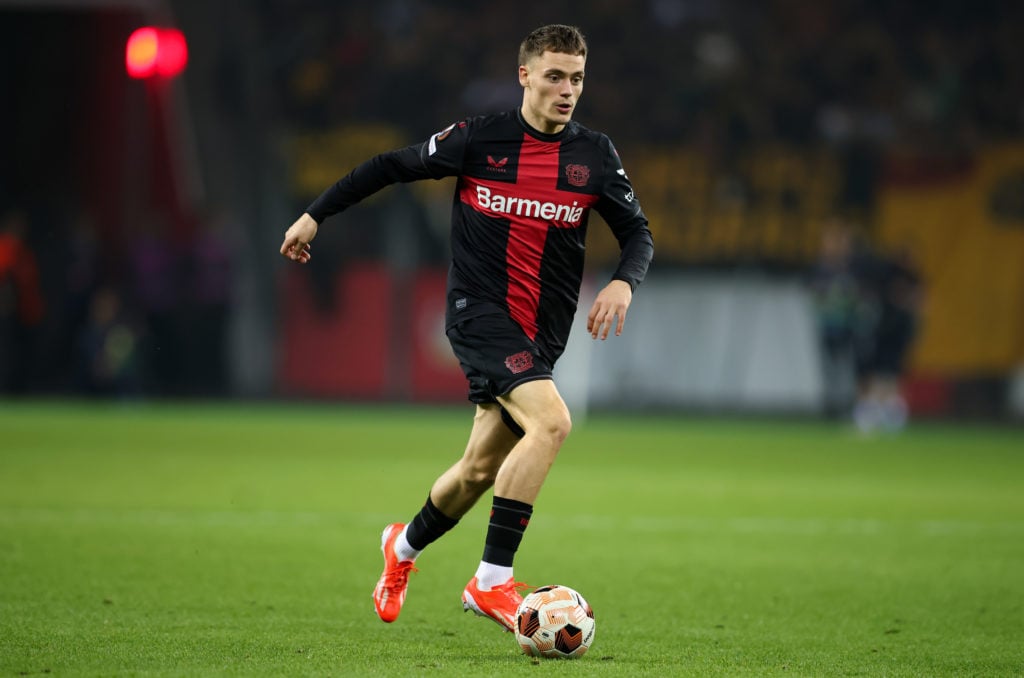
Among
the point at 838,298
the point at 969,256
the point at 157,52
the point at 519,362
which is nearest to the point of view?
the point at 519,362

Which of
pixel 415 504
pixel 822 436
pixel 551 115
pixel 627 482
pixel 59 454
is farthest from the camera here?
pixel 822 436

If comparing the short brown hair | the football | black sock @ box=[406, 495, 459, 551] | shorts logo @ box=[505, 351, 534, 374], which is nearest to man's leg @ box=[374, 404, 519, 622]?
black sock @ box=[406, 495, 459, 551]

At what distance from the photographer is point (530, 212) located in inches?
246

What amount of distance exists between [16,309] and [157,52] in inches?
172

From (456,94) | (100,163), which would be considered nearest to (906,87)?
(456,94)

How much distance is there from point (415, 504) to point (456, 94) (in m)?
14.7

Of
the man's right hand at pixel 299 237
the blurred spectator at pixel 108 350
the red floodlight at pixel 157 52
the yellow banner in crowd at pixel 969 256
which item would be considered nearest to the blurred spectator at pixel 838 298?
the yellow banner in crowd at pixel 969 256

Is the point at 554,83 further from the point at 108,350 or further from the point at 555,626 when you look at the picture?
the point at 108,350

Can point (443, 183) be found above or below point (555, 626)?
above

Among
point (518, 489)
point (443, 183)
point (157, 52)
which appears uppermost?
point (157, 52)

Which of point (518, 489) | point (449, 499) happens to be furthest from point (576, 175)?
point (449, 499)

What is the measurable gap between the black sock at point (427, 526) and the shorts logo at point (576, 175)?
1.45 meters

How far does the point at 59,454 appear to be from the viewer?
1387cm

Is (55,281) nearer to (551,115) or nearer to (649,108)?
(649,108)
